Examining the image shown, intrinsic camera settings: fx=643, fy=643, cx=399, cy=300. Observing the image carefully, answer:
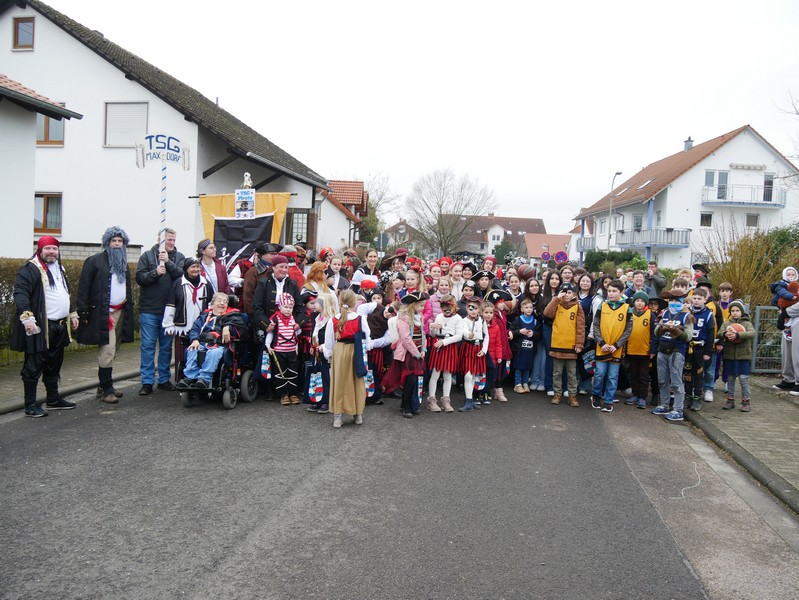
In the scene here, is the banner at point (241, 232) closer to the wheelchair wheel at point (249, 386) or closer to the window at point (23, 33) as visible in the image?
the wheelchair wheel at point (249, 386)

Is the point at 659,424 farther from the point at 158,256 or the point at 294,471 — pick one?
the point at 158,256

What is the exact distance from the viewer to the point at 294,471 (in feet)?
18.9

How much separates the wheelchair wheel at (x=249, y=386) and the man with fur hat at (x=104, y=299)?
155cm

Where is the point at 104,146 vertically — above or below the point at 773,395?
above

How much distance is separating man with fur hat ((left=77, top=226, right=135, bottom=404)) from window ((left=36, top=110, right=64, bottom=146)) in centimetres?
1372

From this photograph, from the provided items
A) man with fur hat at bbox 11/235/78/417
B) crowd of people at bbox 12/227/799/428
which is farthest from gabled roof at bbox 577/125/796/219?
man with fur hat at bbox 11/235/78/417

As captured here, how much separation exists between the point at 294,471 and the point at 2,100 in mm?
10891

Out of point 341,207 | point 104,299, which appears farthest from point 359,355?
point 341,207

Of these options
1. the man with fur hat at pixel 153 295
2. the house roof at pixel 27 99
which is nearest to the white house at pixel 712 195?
the house roof at pixel 27 99

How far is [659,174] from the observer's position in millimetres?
53562

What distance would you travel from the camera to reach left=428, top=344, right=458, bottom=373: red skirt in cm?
870

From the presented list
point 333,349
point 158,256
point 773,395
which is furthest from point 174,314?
point 773,395

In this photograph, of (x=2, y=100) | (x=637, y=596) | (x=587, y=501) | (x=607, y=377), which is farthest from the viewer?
(x=2, y=100)

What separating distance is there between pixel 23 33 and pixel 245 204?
1275 cm
